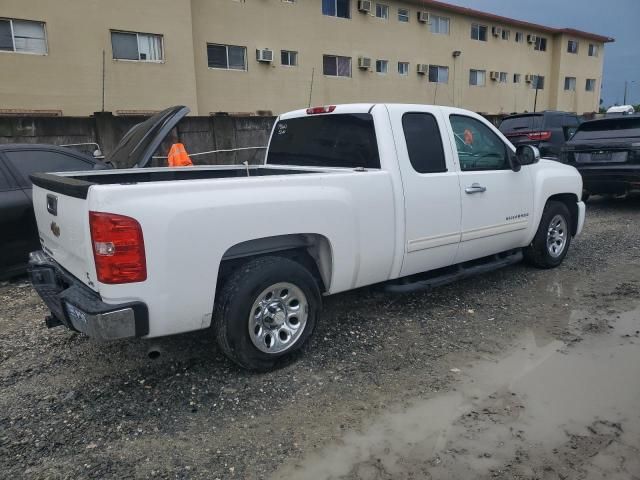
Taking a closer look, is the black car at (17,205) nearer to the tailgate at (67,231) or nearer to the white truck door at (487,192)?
the tailgate at (67,231)

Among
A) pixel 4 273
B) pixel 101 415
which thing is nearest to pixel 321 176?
pixel 101 415

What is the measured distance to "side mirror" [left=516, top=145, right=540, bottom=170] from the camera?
4.98 metres

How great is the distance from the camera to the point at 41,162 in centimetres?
566

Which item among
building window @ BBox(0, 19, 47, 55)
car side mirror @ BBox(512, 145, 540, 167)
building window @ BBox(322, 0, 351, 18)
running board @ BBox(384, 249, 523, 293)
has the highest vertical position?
building window @ BBox(322, 0, 351, 18)

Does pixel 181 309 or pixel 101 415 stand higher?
pixel 181 309

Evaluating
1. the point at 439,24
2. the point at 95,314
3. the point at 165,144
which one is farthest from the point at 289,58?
the point at 95,314

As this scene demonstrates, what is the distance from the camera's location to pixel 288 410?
A: 303cm

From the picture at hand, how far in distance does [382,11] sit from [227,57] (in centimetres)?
924

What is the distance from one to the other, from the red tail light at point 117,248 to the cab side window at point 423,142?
2307mm

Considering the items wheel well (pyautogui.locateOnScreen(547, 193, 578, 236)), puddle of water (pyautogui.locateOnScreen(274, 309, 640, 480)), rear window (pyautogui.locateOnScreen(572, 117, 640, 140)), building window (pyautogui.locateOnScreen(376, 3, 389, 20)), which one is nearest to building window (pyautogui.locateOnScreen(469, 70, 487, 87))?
building window (pyautogui.locateOnScreen(376, 3, 389, 20))

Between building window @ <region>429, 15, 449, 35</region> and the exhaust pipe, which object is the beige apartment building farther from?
the exhaust pipe

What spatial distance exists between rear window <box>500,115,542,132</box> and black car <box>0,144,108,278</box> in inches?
425

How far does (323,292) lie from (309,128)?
A: 64.4 inches

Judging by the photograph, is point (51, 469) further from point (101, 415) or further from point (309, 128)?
point (309, 128)
